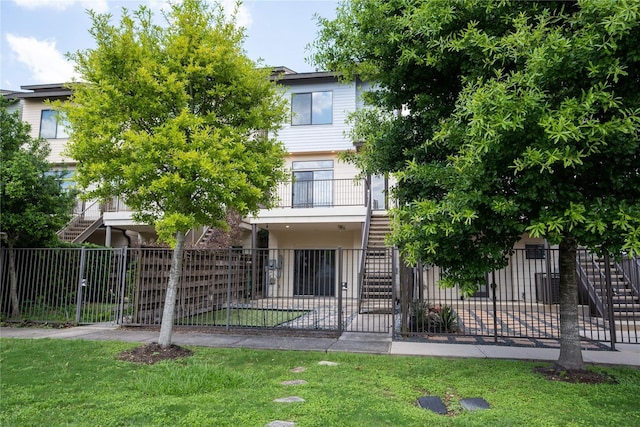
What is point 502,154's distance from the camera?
4.41m

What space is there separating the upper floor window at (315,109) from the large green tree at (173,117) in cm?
1000

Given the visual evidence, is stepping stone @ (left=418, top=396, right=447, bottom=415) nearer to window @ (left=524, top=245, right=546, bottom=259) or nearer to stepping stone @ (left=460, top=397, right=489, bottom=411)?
stepping stone @ (left=460, top=397, right=489, bottom=411)

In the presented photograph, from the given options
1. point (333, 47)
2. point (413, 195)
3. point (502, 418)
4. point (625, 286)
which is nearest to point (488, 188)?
point (413, 195)

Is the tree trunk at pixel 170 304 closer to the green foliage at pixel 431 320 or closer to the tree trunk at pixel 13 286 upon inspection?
the green foliage at pixel 431 320

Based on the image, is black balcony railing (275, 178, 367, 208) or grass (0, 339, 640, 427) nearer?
grass (0, 339, 640, 427)

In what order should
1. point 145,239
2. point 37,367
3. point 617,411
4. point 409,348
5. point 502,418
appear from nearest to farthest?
point 502,418 < point 617,411 < point 37,367 < point 409,348 < point 145,239

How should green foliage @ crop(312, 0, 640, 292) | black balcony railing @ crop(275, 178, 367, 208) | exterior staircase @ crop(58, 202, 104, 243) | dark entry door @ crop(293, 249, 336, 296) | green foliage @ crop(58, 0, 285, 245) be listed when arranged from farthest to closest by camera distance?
exterior staircase @ crop(58, 202, 104, 243) < black balcony railing @ crop(275, 178, 367, 208) < dark entry door @ crop(293, 249, 336, 296) < green foliage @ crop(58, 0, 285, 245) < green foliage @ crop(312, 0, 640, 292)

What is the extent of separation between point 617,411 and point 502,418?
4.60 ft

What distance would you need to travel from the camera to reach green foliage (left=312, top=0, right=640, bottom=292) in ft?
13.0

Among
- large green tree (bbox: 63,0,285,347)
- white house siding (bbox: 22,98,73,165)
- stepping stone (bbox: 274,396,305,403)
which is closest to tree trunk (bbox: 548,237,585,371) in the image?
stepping stone (bbox: 274,396,305,403)

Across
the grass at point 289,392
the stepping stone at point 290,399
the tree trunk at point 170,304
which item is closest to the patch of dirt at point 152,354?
the tree trunk at point 170,304

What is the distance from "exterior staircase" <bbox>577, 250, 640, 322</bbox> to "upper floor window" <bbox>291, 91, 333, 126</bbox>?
35.1 ft

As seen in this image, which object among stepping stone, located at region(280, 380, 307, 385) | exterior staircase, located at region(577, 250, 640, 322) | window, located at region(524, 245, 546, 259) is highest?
window, located at region(524, 245, 546, 259)

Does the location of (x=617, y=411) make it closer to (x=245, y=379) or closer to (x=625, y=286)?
(x=245, y=379)
